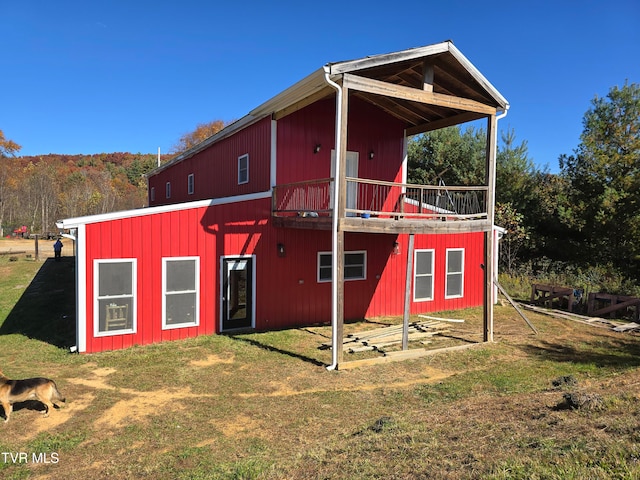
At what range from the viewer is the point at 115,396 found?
20.4 ft

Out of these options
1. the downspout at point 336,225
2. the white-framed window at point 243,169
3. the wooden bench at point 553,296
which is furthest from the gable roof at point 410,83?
the wooden bench at point 553,296

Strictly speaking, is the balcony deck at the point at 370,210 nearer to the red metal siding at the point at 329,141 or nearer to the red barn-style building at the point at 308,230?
the red barn-style building at the point at 308,230

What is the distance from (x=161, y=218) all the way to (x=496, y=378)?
24.0ft

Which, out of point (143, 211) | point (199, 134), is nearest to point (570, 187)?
point (143, 211)

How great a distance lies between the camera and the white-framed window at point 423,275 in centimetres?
1248

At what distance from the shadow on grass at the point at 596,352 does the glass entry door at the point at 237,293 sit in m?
6.41

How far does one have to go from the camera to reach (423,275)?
41.4 feet

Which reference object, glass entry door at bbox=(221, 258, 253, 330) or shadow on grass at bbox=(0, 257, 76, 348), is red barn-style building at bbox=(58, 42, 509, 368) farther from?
shadow on grass at bbox=(0, 257, 76, 348)

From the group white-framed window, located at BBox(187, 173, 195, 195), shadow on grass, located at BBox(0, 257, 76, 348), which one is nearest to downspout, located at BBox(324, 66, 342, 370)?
shadow on grass, located at BBox(0, 257, 76, 348)

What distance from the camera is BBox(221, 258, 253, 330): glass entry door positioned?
32.0ft

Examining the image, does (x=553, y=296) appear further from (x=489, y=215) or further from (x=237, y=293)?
(x=237, y=293)

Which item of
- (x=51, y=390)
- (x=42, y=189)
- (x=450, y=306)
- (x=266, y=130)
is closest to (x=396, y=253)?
(x=450, y=306)

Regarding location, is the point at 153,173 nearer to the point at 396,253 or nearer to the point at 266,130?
the point at 266,130

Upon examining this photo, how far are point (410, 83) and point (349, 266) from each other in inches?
199
